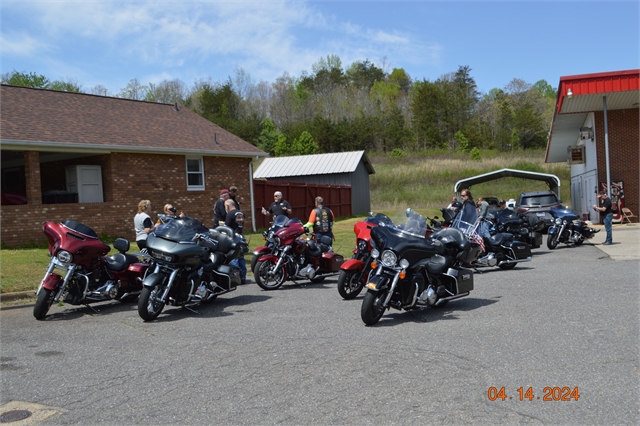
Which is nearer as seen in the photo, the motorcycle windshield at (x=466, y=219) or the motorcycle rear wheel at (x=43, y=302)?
the motorcycle rear wheel at (x=43, y=302)

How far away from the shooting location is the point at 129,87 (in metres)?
84.8

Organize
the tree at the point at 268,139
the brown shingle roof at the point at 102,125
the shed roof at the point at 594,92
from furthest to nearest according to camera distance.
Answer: the tree at the point at 268,139 → the shed roof at the point at 594,92 → the brown shingle roof at the point at 102,125

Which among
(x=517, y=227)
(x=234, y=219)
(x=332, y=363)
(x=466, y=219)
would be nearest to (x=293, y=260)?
(x=234, y=219)

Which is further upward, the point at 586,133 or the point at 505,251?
the point at 586,133

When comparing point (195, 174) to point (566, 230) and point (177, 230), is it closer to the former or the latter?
point (566, 230)

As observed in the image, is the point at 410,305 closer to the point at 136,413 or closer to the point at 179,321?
the point at 179,321

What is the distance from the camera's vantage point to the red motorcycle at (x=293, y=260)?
11.5m

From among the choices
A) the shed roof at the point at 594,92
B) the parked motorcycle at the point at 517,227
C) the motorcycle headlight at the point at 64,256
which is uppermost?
the shed roof at the point at 594,92

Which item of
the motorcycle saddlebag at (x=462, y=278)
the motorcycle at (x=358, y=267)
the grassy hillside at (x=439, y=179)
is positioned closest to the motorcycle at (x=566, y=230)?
the motorcycle at (x=358, y=267)

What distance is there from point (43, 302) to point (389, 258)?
5.05 metres

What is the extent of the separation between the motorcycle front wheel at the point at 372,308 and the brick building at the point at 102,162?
46.4 ft

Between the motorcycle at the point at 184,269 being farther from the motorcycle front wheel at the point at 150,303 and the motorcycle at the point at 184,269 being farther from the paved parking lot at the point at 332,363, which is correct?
the paved parking lot at the point at 332,363

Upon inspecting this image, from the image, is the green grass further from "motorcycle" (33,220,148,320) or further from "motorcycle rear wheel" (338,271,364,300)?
"motorcycle" (33,220,148,320)

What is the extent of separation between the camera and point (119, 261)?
32.0 feet
